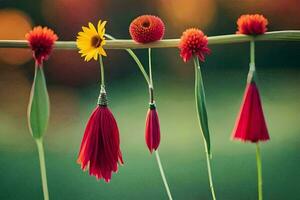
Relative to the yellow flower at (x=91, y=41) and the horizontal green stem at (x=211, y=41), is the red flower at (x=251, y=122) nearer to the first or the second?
the horizontal green stem at (x=211, y=41)

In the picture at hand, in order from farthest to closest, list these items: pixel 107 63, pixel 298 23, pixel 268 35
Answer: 1. pixel 107 63
2. pixel 298 23
3. pixel 268 35

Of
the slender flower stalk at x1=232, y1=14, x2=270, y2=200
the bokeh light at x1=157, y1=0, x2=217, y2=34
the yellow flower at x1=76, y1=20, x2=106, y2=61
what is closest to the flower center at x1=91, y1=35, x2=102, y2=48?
the yellow flower at x1=76, y1=20, x2=106, y2=61

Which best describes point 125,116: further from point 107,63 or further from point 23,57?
point 23,57

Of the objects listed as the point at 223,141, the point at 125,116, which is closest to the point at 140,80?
the point at 125,116

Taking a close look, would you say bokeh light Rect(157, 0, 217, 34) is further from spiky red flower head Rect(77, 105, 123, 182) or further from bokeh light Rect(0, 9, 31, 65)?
spiky red flower head Rect(77, 105, 123, 182)

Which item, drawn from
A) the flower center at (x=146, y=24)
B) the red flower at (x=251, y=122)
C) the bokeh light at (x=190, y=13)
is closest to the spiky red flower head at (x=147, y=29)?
the flower center at (x=146, y=24)
